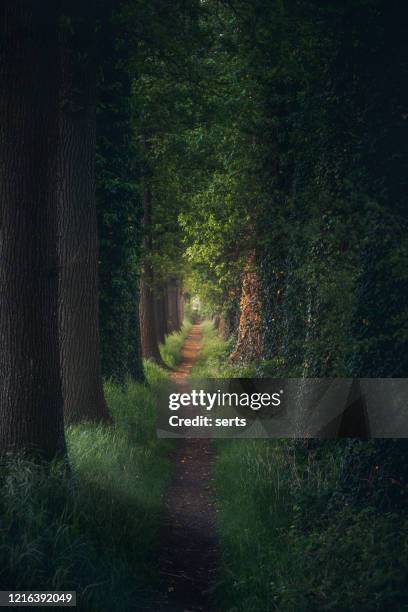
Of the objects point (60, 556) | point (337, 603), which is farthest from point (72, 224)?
point (337, 603)

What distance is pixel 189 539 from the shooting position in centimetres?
770

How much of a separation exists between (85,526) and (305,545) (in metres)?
2.12

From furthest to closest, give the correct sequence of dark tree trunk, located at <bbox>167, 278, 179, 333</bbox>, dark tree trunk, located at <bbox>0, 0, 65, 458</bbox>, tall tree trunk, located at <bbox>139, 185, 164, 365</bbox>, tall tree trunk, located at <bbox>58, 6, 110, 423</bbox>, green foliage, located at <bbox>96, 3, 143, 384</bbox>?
1. dark tree trunk, located at <bbox>167, 278, 179, 333</bbox>
2. tall tree trunk, located at <bbox>139, 185, 164, 365</bbox>
3. green foliage, located at <bbox>96, 3, 143, 384</bbox>
4. tall tree trunk, located at <bbox>58, 6, 110, 423</bbox>
5. dark tree trunk, located at <bbox>0, 0, 65, 458</bbox>

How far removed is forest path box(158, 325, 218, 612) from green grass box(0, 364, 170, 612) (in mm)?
206

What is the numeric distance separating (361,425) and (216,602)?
2.38 m

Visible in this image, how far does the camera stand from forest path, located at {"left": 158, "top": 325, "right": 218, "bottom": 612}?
6.19m

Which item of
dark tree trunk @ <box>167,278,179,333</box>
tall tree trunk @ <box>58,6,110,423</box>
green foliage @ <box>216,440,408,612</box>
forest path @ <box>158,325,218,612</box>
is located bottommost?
dark tree trunk @ <box>167,278,179,333</box>

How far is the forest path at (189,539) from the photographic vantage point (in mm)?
6191

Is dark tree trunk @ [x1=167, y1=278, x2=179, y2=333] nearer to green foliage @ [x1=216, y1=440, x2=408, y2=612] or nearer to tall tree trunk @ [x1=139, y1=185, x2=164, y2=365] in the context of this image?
tall tree trunk @ [x1=139, y1=185, x2=164, y2=365]

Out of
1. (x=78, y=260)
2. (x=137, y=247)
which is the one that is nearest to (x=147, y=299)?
(x=137, y=247)

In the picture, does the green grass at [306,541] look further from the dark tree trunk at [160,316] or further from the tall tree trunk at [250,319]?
the dark tree trunk at [160,316]

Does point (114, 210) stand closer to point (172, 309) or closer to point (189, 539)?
point (189, 539)
